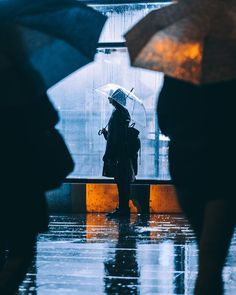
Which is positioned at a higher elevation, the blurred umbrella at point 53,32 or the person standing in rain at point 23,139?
the blurred umbrella at point 53,32

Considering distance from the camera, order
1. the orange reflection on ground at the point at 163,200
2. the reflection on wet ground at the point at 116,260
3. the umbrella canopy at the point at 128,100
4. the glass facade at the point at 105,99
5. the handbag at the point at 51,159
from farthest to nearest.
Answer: the glass facade at the point at 105,99 < the orange reflection on ground at the point at 163,200 < the umbrella canopy at the point at 128,100 < the reflection on wet ground at the point at 116,260 < the handbag at the point at 51,159

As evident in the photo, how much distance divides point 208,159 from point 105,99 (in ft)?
27.8

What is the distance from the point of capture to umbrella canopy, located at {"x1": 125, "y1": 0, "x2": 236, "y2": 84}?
345 centimetres

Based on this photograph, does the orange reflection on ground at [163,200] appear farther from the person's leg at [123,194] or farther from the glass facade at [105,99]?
the person's leg at [123,194]

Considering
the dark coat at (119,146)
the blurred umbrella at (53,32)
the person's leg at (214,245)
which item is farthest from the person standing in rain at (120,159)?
the person's leg at (214,245)

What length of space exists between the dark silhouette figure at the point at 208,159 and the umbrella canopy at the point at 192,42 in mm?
114

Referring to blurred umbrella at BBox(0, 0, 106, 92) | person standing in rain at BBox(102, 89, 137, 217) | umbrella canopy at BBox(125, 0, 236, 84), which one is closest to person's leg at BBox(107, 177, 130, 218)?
person standing in rain at BBox(102, 89, 137, 217)

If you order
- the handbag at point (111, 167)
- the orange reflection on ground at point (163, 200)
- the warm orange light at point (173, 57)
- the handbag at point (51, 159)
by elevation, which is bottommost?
the orange reflection on ground at point (163, 200)

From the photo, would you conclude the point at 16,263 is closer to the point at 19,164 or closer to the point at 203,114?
the point at 19,164

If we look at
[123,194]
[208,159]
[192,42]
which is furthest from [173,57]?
[123,194]

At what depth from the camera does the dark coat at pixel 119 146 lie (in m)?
10.4

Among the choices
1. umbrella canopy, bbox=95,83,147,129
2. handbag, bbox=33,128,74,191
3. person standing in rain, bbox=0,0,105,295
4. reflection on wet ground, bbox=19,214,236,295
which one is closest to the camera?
person standing in rain, bbox=0,0,105,295

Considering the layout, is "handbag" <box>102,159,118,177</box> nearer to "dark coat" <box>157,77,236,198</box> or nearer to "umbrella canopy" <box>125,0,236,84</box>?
"umbrella canopy" <box>125,0,236,84</box>

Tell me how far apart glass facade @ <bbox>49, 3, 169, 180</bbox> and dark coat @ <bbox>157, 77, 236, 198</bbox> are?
8.03 meters
